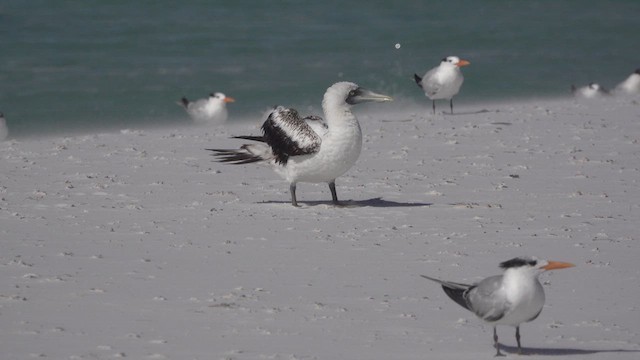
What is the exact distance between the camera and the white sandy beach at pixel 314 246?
6.78 metres

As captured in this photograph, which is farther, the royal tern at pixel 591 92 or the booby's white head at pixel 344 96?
the royal tern at pixel 591 92

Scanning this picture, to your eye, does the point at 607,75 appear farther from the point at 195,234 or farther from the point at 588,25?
the point at 195,234

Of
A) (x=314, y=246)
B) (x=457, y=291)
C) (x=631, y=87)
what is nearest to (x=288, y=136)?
(x=314, y=246)

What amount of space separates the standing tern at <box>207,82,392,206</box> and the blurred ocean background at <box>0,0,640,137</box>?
1095 cm

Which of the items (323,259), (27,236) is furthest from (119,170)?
(323,259)

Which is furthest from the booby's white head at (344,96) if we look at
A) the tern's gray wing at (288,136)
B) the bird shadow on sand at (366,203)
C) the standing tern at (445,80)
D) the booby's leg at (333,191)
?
the standing tern at (445,80)

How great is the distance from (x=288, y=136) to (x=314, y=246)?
155cm

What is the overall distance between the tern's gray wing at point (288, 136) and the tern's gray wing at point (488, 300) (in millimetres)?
3729

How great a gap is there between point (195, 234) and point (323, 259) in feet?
4.06

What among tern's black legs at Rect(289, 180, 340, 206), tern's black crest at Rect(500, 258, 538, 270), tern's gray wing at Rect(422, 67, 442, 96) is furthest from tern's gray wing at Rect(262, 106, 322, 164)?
tern's gray wing at Rect(422, 67, 442, 96)

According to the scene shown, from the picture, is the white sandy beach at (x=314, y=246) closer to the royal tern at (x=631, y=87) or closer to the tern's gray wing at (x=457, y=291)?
the tern's gray wing at (x=457, y=291)

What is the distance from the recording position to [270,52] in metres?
26.1

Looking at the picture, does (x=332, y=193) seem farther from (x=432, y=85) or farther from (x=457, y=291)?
(x=432, y=85)

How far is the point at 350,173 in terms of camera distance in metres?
12.2
